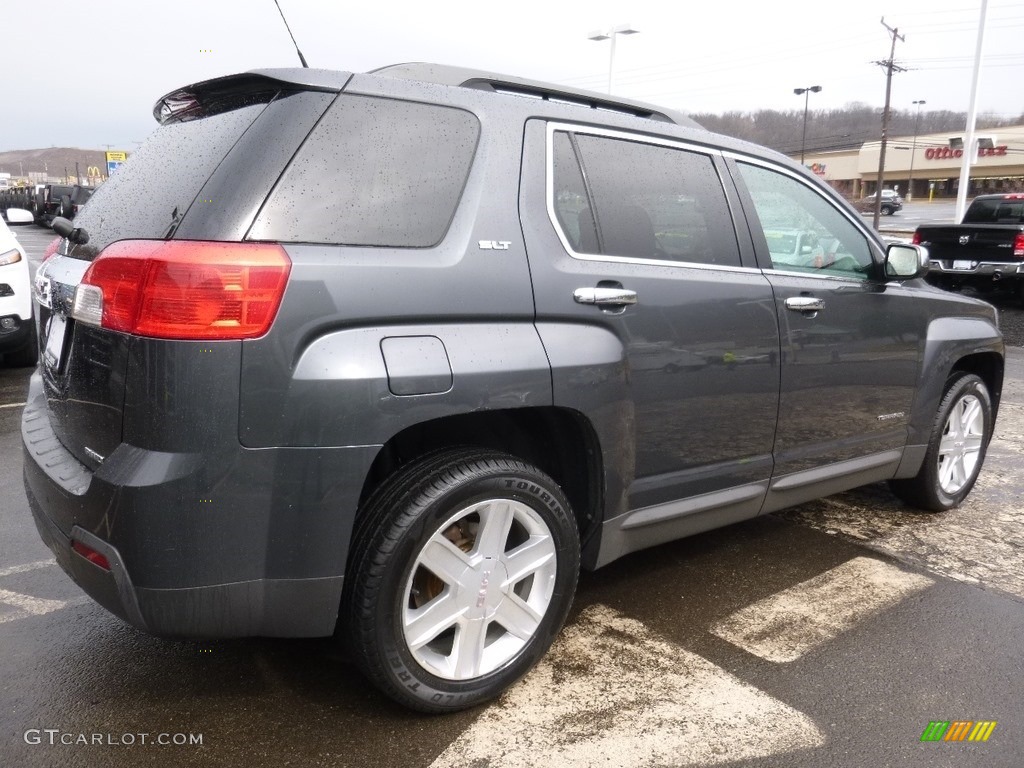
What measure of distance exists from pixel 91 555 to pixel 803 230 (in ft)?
9.72

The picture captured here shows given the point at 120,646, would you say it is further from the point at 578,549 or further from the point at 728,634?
the point at 728,634

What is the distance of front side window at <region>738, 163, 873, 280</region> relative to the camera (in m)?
3.37

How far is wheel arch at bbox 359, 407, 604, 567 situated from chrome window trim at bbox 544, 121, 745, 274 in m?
0.53

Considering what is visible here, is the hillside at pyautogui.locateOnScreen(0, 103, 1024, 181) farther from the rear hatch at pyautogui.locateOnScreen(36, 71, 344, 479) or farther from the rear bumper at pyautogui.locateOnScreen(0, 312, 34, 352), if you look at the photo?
the rear hatch at pyautogui.locateOnScreen(36, 71, 344, 479)

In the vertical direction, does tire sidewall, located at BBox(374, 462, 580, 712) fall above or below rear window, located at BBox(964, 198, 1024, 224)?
below

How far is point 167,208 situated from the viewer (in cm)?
225

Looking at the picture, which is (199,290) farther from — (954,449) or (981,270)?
(981,270)

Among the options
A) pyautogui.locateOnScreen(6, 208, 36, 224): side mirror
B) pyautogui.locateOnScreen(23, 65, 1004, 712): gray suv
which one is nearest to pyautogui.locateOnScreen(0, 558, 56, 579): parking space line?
pyautogui.locateOnScreen(23, 65, 1004, 712): gray suv

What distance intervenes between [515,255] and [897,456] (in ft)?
8.36

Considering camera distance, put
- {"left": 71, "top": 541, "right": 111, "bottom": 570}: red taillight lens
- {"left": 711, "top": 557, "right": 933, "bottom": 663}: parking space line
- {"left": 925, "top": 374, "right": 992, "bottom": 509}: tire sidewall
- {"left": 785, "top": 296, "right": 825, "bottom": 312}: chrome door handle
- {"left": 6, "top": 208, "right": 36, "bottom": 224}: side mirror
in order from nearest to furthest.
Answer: {"left": 71, "top": 541, "right": 111, "bottom": 570}: red taillight lens < {"left": 711, "top": 557, "right": 933, "bottom": 663}: parking space line < {"left": 785, "top": 296, "right": 825, "bottom": 312}: chrome door handle < {"left": 925, "top": 374, "right": 992, "bottom": 509}: tire sidewall < {"left": 6, "top": 208, "right": 36, "bottom": 224}: side mirror

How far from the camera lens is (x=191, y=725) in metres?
2.43

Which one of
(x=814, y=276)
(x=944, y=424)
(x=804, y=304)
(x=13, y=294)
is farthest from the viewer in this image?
(x=13, y=294)

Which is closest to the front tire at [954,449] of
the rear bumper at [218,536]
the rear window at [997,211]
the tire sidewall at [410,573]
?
the tire sidewall at [410,573]

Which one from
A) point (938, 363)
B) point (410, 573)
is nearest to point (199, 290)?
point (410, 573)
